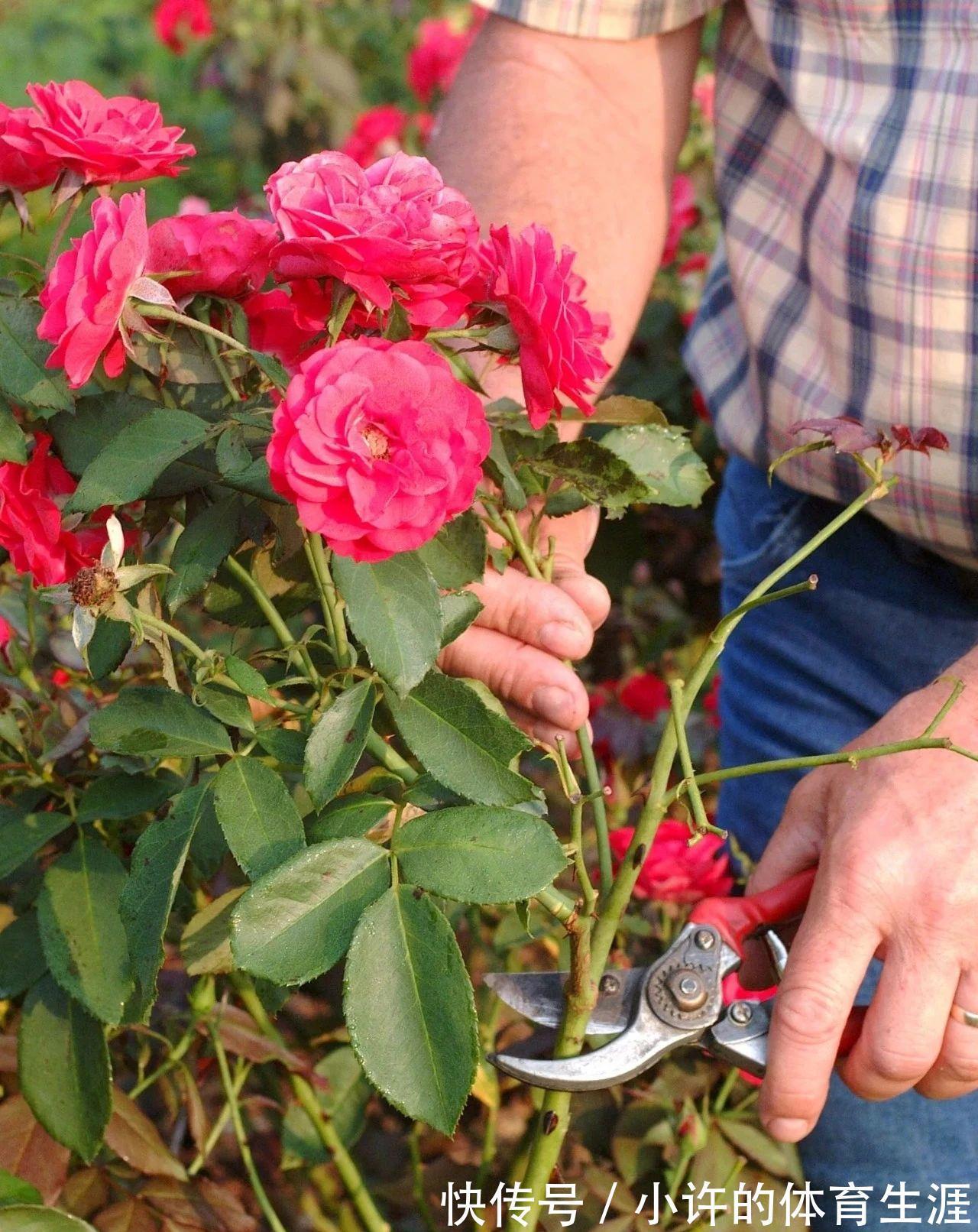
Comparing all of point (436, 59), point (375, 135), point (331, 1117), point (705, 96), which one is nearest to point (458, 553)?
point (331, 1117)

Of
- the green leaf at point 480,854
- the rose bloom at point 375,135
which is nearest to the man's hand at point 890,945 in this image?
the green leaf at point 480,854

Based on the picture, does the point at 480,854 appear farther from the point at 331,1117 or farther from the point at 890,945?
the point at 331,1117

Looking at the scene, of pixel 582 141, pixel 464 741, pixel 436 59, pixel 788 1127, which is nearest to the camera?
pixel 464 741

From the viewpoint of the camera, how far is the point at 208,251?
83 cm

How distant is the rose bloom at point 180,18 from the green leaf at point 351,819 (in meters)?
4.12

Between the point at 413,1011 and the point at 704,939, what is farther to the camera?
the point at 704,939

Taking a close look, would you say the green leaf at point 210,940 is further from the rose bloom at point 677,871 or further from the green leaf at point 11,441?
the rose bloom at point 677,871

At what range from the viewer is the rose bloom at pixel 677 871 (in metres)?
1.40

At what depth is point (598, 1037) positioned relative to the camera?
120 cm

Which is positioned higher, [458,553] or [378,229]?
[378,229]

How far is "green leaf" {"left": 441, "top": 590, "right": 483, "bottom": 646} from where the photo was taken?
88 cm

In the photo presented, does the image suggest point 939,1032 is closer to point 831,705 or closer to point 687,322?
point 831,705

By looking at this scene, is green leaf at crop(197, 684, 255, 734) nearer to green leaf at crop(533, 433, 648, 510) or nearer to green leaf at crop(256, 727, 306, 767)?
green leaf at crop(256, 727, 306, 767)

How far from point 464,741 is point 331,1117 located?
0.70 meters
